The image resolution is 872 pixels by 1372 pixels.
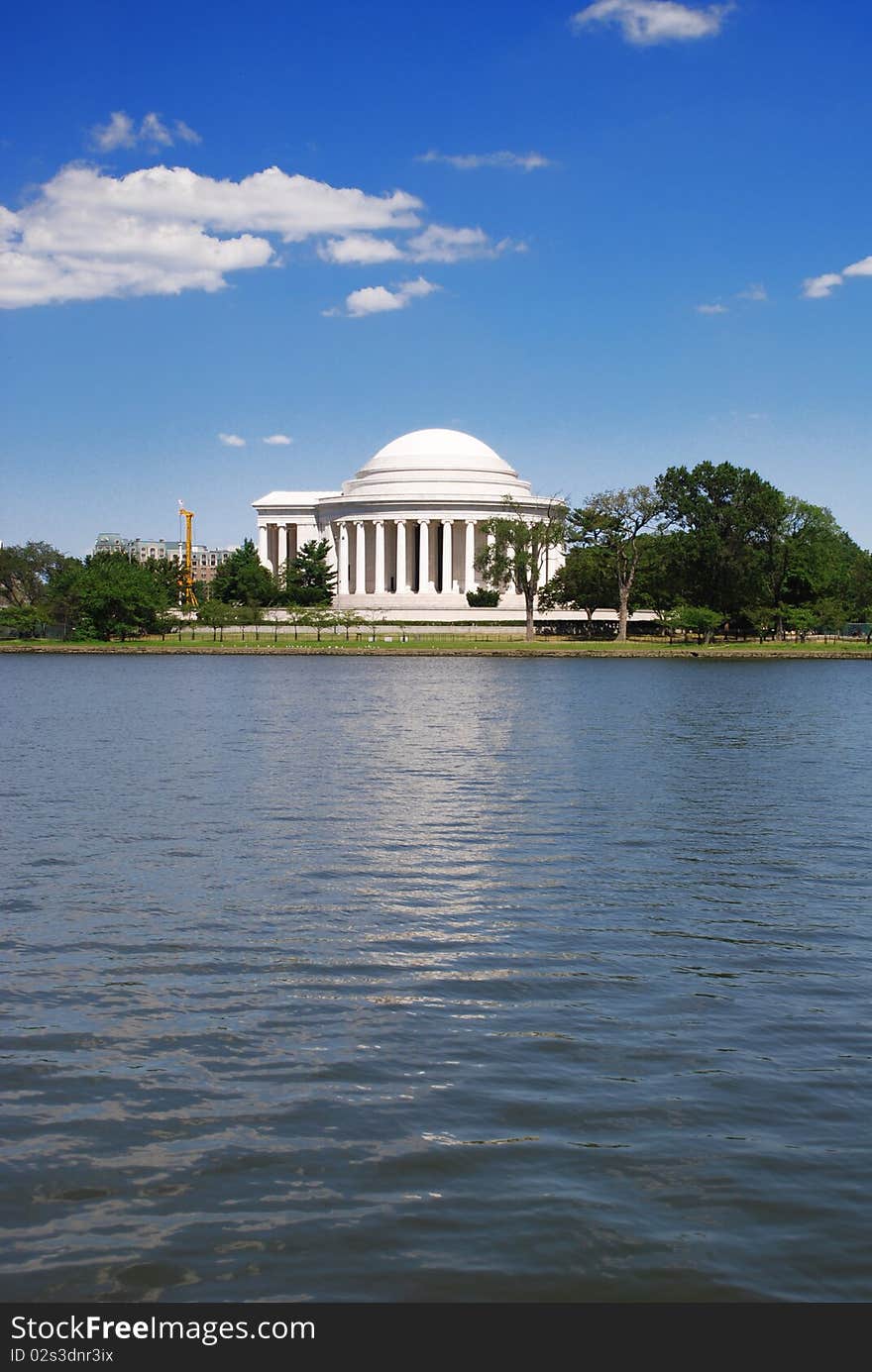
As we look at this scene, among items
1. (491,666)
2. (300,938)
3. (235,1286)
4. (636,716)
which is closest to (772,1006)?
(300,938)

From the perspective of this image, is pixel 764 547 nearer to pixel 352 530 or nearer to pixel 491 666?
pixel 491 666

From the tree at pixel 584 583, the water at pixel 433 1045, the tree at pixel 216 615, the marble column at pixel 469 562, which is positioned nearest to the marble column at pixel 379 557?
the marble column at pixel 469 562

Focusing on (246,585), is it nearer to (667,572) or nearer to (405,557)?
(405,557)

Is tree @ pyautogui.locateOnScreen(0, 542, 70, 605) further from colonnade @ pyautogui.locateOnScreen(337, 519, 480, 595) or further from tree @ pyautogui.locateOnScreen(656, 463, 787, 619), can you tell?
tree @ pyautogui.locateOnScreen(656, 463, 787, 619)

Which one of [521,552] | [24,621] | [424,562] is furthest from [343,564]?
[24,621]

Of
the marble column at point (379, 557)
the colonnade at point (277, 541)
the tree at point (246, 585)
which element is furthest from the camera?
the colonnade at point (277, 541)

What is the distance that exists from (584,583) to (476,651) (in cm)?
2486

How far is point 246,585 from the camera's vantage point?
13800 centimetres

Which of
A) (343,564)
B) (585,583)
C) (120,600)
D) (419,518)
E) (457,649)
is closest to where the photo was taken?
(457,649)

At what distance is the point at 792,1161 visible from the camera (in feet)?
28.1

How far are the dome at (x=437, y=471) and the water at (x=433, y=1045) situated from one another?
121787 mm

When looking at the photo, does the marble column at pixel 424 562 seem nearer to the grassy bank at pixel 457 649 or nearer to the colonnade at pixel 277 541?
the colonnade at pixel 277 541

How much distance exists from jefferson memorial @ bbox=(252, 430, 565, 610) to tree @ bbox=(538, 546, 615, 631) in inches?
456

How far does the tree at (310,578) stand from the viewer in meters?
139
